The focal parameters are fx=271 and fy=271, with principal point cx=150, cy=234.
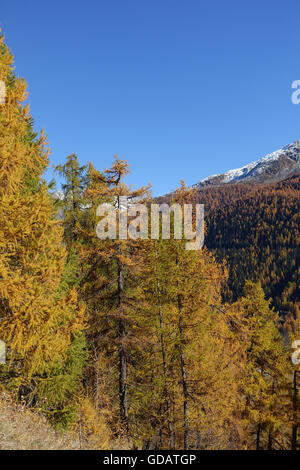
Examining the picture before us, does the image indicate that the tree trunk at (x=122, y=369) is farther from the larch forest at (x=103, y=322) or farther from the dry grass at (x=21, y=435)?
the dry grass at (x=21, y=435)

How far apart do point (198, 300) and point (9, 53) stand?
1150cm

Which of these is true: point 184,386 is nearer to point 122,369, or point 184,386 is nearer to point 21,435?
point 122,369

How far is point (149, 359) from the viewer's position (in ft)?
44.7

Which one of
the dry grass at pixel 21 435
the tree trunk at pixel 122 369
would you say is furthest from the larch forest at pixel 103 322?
the dry grass at pixel 21 435

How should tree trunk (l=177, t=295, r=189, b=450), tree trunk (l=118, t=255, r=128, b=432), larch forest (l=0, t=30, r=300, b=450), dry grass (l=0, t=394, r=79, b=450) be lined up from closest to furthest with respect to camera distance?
dry grass (l=0, t=394, r=79, b=450) → larch forest (l=0, t=30, r=300, b=450) → tree trunk (l=177, t=295, r=189, b=450) → tree trunk (l=118, t=255, r=128, b=432)

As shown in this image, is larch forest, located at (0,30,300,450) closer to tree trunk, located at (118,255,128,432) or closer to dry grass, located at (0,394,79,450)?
tree trunk, located at (118,255,128,432)

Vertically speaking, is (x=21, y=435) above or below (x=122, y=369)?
above

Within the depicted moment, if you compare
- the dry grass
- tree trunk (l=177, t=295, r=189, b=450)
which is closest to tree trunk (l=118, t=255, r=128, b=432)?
tree trunk (l=177, t=295, r=189, b=450)

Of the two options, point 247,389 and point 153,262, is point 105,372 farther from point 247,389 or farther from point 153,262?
point 247,389

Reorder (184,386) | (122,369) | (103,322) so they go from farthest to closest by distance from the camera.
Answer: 1. (103,322)
2. (122,369)
3. (184,386)

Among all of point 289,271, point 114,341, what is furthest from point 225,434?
point 289,271

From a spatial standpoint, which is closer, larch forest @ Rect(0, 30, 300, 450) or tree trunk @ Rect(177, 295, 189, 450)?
larch forest @ Rect(0, 30, 300, 450)

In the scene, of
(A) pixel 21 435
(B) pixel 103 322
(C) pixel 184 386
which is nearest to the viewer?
(A) pixel 21 435

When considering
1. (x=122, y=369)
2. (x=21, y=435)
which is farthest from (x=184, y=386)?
(x=21, y=435)
